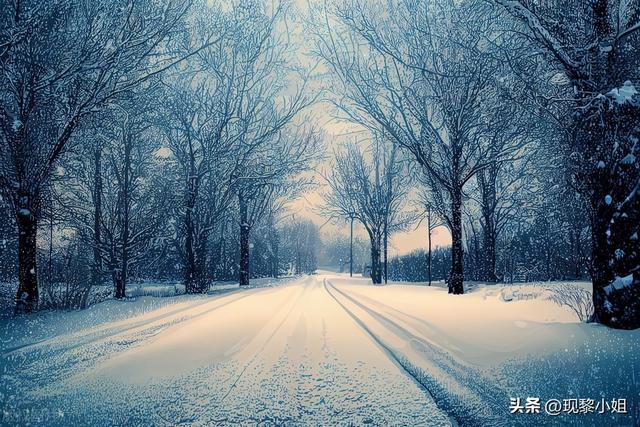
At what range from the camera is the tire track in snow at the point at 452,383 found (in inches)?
88.4

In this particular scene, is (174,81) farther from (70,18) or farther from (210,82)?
(70,18)

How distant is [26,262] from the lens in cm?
717

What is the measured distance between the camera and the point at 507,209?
2030cm

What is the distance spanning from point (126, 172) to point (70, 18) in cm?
738

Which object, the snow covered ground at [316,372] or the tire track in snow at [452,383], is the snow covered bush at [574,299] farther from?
the tire track in snow at [452,383]

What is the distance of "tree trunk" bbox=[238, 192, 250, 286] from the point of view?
21002 mm

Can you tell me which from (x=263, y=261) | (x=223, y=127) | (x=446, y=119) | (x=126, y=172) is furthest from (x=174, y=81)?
(x=263, y=261)

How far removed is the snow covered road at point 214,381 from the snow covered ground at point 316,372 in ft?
0.04

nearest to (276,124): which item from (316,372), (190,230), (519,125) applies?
(190,230)

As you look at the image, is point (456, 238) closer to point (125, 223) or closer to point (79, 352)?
point (79, 352)

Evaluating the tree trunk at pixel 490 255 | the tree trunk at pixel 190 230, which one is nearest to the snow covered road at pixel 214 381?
the tree trunk at pixel 190 230

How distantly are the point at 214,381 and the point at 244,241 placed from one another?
65.1 feet

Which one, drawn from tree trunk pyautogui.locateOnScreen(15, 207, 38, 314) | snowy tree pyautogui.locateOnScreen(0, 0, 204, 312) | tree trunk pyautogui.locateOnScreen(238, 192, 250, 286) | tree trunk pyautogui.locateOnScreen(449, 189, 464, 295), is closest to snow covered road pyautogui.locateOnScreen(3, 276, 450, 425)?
tree trunk pyautogui.locateOnScreen(15, 207, 38, 314)

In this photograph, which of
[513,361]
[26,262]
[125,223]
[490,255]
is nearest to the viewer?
[513,361]
